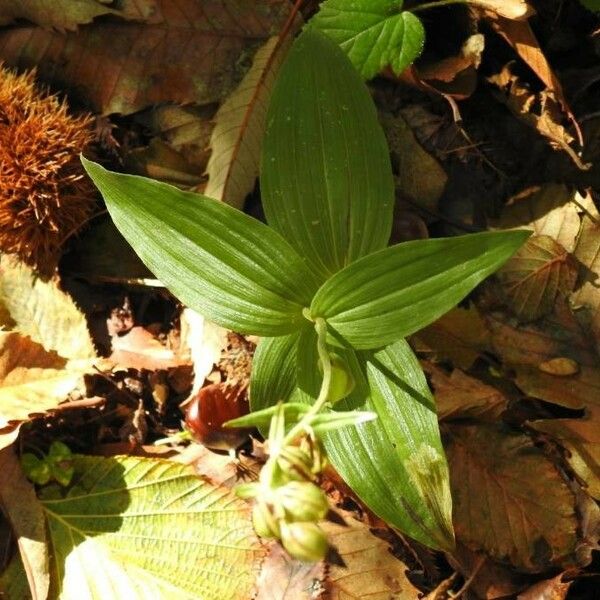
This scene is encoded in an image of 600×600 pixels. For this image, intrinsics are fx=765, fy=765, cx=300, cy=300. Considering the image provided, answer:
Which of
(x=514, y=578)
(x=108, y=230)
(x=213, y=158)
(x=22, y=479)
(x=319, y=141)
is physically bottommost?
(x=514, y=578)

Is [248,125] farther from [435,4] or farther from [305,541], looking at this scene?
[305,541]

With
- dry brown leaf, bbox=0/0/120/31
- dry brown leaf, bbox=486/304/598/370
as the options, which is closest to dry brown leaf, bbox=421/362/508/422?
dry brown leaf, bbox=486/304/598/370

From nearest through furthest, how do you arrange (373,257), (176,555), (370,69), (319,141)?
(373,257) → (319,141) → (370,69) → (176,555)

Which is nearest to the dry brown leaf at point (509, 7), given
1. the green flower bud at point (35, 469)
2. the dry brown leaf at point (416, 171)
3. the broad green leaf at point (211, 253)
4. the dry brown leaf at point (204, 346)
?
the dry brown leaf at point (416, 171)

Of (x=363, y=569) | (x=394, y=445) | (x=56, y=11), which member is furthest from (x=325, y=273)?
(x=56, y=11)

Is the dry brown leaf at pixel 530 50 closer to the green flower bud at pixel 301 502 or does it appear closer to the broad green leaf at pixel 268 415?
the broad green leaf at pixel 268 415

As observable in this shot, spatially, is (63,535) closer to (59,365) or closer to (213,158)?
(59,365)

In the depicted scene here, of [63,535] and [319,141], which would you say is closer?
[319,141]

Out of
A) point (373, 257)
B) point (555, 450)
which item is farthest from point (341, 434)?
point (555, 450)
